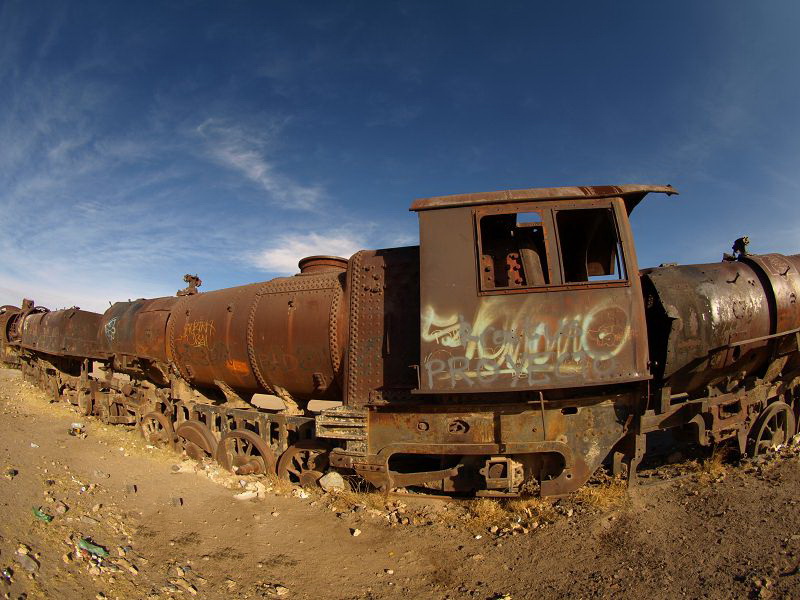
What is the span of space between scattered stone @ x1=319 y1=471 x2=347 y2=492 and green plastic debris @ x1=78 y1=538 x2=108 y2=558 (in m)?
2.55

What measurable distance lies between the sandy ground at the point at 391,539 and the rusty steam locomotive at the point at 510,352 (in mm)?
455

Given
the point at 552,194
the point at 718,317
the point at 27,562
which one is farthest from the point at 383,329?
the point at 718,317

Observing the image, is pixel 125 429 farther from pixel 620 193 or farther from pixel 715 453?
pixel 715 453

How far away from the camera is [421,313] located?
15.9 ft

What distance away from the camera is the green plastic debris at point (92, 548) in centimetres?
414

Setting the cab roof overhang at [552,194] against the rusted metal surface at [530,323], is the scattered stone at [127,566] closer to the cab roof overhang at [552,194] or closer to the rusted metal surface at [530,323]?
the rusted metal surface at [530,323]

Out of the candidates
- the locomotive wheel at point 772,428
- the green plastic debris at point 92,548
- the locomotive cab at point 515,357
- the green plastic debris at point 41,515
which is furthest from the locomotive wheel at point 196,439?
the locomotive wheel at point 772,428

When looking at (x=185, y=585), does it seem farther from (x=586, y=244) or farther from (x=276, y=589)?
(x=586, y=244)

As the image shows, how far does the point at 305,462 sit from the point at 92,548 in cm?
282

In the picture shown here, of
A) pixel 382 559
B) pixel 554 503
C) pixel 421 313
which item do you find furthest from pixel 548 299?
pixel 382 559

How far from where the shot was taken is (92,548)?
419 centimetres

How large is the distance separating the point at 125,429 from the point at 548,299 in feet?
30.9

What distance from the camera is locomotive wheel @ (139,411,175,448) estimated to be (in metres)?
8.22

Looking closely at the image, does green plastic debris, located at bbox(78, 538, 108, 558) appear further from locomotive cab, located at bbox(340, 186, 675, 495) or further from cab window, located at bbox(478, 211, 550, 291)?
cab window, located at bbox(478, 211, 550, 291)
